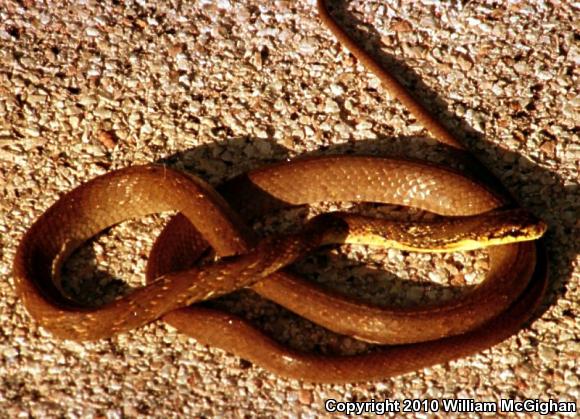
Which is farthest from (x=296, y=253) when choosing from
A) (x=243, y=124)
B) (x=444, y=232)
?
(x=243, y=124)

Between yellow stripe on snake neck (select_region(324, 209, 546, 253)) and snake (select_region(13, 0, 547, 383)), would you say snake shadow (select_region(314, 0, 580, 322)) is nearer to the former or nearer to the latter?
snake (select_region(13, 0, 547, 383))

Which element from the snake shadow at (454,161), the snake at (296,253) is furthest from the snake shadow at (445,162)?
the snake at (296,253)

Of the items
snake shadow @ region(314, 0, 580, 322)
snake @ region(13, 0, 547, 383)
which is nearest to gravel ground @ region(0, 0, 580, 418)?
snake shadow @ region(314, 0, 580, 322)

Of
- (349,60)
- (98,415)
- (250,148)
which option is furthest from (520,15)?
(98,415)

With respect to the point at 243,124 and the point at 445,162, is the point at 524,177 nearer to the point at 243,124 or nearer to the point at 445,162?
the point at 445,162

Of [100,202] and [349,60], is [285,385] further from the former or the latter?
[349,60]

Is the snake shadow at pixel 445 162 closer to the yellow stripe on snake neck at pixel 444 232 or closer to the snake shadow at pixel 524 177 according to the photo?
the snake shadow at pixel 524 177
